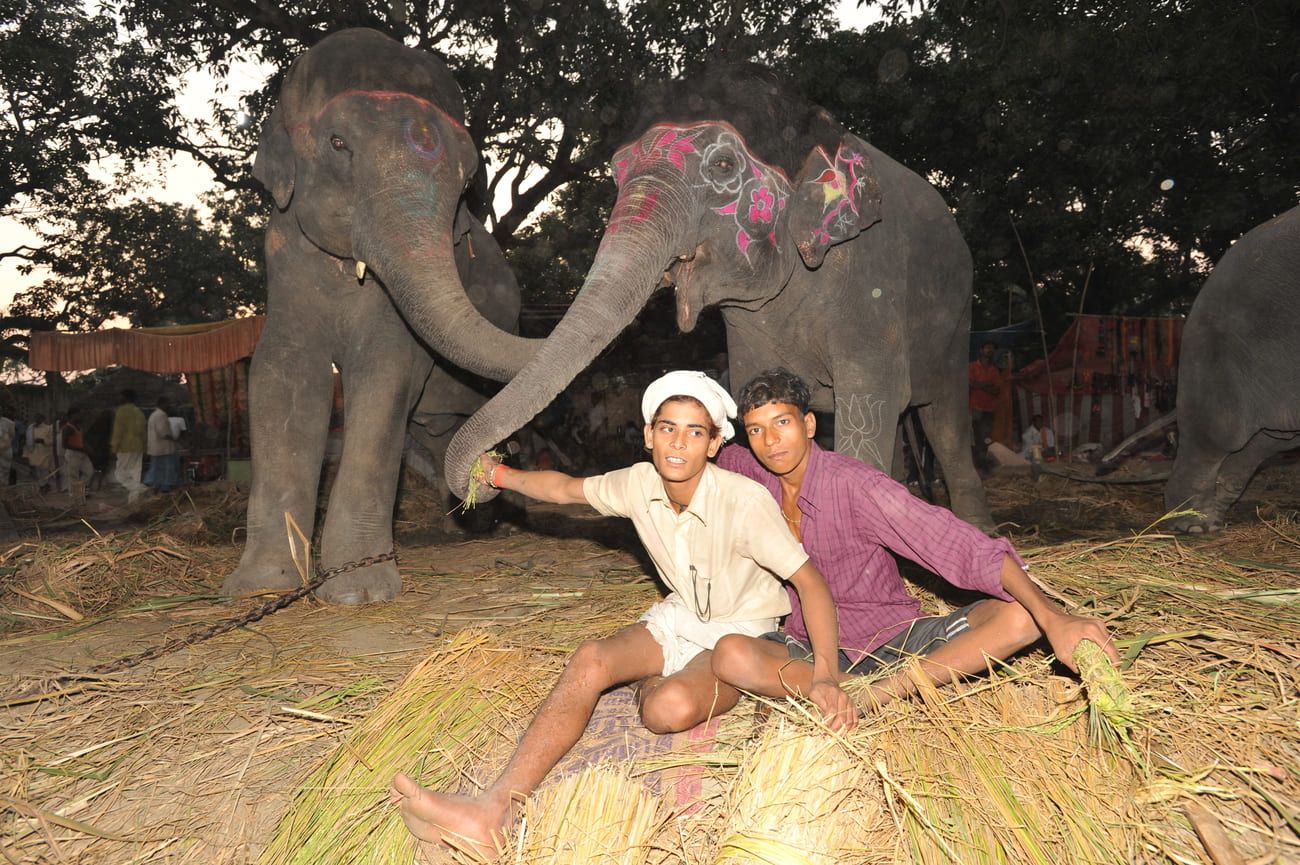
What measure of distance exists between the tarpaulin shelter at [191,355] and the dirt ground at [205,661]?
185 inches

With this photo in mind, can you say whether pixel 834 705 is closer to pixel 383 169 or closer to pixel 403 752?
pixel 403 752

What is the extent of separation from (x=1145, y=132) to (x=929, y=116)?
10.0 ft

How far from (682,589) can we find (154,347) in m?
10.5

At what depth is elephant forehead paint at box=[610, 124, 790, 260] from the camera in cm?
428

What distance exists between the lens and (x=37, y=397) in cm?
2011

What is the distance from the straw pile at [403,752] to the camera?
2.59 meters

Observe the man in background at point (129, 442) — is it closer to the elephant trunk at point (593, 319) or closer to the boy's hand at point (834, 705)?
the elephant trunk at point (593, 319)

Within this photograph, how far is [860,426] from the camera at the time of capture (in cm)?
459

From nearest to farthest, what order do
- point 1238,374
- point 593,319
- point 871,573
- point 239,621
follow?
point 871,573 < point 593,319 < point 239,621 < point 1238,374

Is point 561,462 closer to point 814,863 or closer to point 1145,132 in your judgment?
point 1145,132

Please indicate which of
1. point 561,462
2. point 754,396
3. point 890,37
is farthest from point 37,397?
point 754,396

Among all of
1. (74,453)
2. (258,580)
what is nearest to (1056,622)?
(258,580)

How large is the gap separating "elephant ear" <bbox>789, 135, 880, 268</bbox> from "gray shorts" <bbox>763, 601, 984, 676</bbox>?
2035mm

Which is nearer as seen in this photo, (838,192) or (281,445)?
(838,192)
